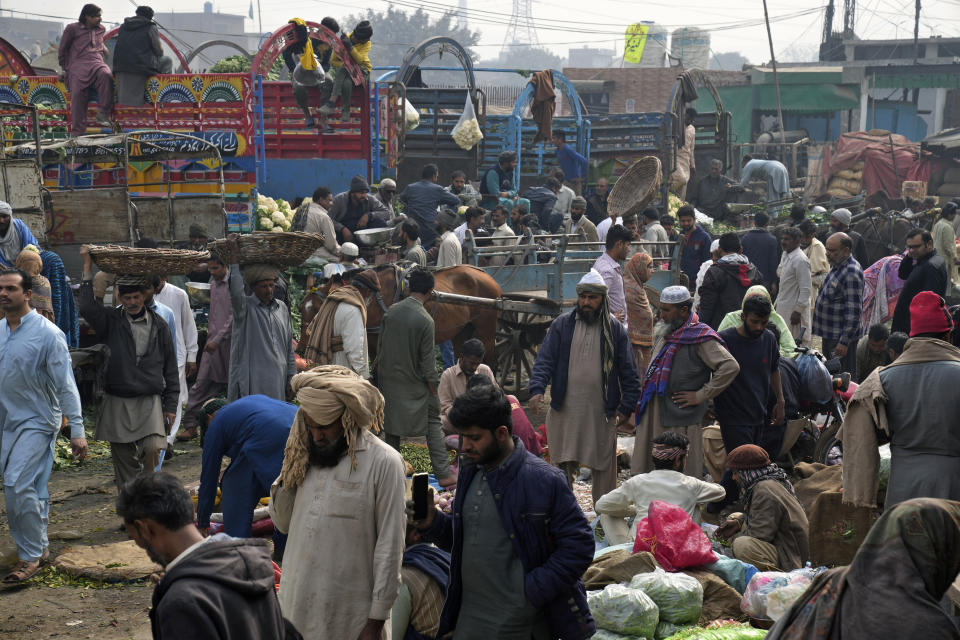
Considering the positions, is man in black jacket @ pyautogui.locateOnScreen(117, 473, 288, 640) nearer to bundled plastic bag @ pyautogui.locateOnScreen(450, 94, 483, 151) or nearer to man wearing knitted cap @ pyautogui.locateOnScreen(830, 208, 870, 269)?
man wearing knitted cap @ pyautogui.locateOnScreen(830, 208, 870, 269)

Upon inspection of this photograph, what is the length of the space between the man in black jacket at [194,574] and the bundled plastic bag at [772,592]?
2923 millimetres

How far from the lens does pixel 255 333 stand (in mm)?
7973

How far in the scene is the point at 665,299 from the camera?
7.23 meters

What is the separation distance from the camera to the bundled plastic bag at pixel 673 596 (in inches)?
211

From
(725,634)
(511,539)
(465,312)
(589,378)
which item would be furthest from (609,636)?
(465,312)

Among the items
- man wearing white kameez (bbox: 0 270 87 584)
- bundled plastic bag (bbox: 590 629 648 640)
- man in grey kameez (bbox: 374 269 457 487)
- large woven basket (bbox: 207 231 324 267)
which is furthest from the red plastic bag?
large woven basket (bbox: 207 231 324 267)

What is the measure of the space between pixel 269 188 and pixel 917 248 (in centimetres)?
977

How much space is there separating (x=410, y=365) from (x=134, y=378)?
2134mm

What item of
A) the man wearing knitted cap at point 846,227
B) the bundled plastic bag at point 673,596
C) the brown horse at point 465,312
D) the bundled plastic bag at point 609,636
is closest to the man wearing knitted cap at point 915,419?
the bundled plastic bag at point 673,596

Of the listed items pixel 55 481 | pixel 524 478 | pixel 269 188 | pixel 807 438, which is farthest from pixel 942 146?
pixel 524 478

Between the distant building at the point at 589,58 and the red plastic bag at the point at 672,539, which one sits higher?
the distant building at the point at 589,58

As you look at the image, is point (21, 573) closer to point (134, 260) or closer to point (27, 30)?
point (134, 260)

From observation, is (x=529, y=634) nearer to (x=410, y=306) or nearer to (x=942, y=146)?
(x=410, y=306)

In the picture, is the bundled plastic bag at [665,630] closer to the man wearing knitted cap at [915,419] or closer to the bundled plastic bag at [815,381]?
the man wearing knitted cap at [915,419]
